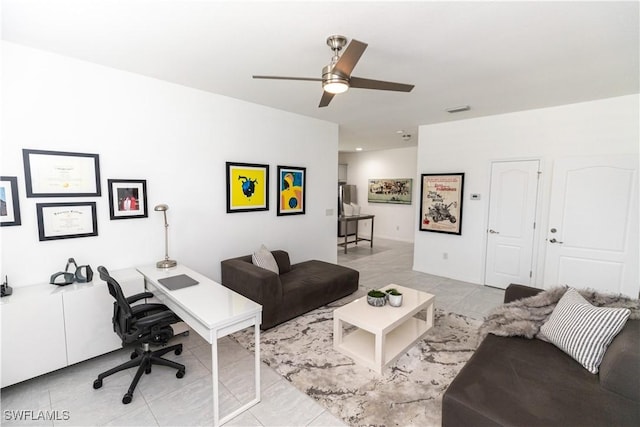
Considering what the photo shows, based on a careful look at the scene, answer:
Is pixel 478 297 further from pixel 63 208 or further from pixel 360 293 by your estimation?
pixel 63 208

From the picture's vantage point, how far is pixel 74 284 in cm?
248

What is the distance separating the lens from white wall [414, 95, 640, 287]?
3539 millimetres

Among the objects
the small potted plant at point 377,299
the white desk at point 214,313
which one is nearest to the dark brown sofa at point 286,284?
the white desk at point 214,313

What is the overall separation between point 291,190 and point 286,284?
158 cm

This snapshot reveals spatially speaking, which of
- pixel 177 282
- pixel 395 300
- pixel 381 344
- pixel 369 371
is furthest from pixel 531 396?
pixel 177 282

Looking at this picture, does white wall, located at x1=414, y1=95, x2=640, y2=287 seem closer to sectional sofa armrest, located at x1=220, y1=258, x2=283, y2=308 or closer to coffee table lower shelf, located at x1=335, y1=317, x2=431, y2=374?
coffee table lower shelf, located at x1=335, y1=317, x2=431, y2=374

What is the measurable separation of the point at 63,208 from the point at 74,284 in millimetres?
692

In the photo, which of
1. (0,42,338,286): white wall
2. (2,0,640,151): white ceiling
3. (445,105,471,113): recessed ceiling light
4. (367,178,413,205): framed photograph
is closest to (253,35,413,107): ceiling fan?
(2,0,640,151): white ceiling

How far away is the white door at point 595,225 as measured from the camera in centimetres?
346

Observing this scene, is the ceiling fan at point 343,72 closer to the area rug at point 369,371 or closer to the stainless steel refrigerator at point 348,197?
Answer: the area rug at point 369,371

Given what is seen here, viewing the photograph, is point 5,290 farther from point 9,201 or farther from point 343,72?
point 343,72

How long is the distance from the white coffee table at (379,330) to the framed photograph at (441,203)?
88.7 inches

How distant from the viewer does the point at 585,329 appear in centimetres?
187

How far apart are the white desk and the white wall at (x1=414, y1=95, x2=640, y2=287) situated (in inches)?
157
